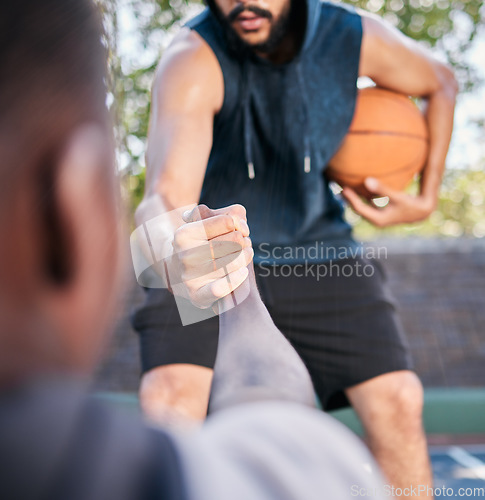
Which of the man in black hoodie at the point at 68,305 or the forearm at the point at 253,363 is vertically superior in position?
the man in black hoodie at the point at 68,305

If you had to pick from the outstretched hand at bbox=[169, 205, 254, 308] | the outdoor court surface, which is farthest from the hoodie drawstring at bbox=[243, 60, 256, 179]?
the outdoor court surface

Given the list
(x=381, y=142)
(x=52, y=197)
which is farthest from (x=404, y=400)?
(x=52, y=197)

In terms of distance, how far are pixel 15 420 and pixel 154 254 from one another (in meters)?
0.50

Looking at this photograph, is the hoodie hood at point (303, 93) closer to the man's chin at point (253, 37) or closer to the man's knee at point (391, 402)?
the man's chin at point (253, 37)

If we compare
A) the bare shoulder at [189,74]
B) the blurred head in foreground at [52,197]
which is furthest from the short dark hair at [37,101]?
the bare shoulder at [189,74]

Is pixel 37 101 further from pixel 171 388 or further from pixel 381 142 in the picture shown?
pixel 381 142

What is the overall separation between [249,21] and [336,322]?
672mm

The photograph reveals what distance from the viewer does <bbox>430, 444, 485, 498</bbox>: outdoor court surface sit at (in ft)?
9.62

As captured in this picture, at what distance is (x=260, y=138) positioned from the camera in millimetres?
1181

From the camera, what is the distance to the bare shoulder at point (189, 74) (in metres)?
1.01

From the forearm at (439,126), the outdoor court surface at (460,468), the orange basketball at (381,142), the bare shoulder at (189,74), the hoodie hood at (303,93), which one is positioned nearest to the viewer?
the bare shoulder at (189,74)

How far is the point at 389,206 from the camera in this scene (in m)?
1.50

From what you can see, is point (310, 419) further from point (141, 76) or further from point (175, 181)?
point (141, 76)

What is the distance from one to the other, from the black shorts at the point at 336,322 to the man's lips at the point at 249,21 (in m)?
0.47
